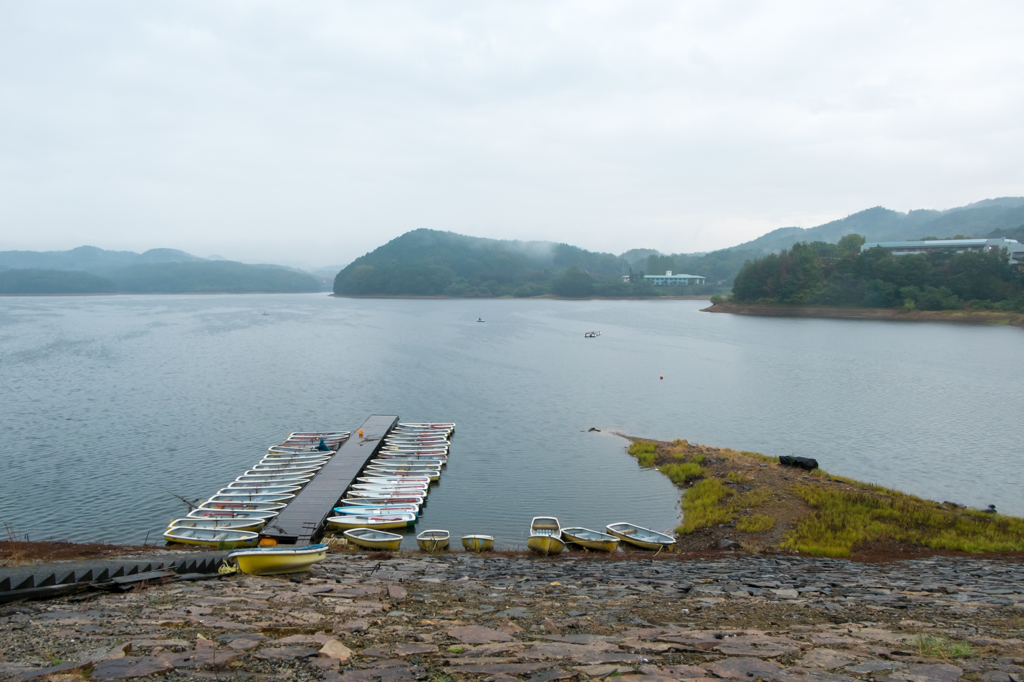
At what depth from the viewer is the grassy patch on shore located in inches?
747

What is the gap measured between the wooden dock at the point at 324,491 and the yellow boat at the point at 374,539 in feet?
4.68

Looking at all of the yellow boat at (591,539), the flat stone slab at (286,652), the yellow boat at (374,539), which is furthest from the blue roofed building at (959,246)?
the flat stone slab at (286,652)

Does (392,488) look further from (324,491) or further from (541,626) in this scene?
(541,626)

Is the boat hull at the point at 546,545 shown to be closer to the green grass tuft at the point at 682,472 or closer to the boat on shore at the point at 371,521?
the boat on shore at the point at 371,521

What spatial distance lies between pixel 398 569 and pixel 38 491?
19.2 meters

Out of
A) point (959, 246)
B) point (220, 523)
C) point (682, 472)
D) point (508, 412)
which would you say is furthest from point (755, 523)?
point (959, 246)

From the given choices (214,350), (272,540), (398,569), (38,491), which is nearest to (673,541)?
(398,569)

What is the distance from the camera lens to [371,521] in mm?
21281

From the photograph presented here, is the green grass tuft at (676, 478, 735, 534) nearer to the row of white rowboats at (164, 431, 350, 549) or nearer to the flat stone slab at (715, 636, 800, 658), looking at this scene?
the flat stone slab at (715, 636, 800, 658)

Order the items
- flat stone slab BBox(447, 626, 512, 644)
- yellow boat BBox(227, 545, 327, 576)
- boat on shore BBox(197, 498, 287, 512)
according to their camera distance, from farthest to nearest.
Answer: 1. boat on shore BBox(197, 498, 287, 512)
2. yellow boat BBox(227, 545, 327, 576)
3. flat stone slab BBox(447, 626, 512, 644)

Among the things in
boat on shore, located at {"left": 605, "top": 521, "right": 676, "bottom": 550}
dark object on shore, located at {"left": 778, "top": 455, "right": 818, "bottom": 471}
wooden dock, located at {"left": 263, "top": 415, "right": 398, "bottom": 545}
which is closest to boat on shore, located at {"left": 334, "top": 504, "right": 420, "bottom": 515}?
wooden dock, located at {"left": 263, "top": 415, "right": 398, "bottom": 545}

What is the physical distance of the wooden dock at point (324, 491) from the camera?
2014 cm

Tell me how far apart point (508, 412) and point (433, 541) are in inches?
894

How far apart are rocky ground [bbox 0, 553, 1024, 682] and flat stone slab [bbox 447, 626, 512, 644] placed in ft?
0.14
